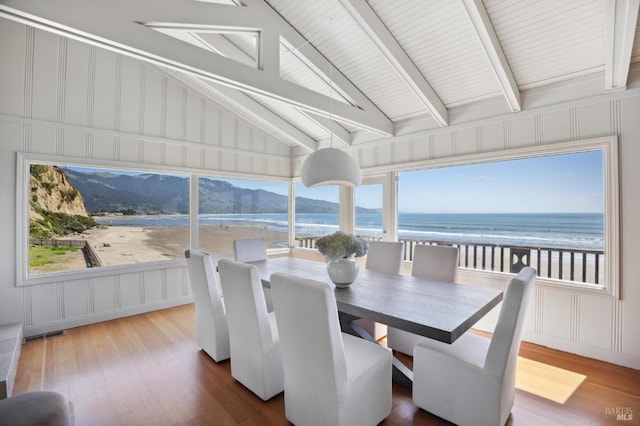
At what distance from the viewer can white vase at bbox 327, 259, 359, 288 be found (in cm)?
241

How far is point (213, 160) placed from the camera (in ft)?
15.7

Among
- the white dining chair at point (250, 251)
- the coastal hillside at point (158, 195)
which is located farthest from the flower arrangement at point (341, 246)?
the coastal hillside at point (158, 195)

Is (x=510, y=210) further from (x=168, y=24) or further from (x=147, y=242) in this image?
(x=168, y=24)

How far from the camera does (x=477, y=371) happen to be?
68.2 inches

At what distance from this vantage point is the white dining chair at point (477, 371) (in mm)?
1630

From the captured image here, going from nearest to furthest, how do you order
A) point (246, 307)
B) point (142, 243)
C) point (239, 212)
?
point (246, 307) → point (142, 243) → point (239, 212)

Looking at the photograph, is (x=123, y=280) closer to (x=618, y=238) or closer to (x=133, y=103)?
(x=133, y=103)

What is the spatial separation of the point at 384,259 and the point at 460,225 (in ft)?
35.6

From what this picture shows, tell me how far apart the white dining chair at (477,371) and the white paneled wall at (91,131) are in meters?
3.76

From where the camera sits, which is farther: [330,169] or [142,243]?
[142,243]

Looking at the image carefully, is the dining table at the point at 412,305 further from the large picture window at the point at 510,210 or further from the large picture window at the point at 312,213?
the large picture window at the point at 312,213

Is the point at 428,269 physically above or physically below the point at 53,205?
below

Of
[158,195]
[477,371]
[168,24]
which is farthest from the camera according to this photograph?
[158,195]

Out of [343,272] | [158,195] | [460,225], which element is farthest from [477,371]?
[460,225]
